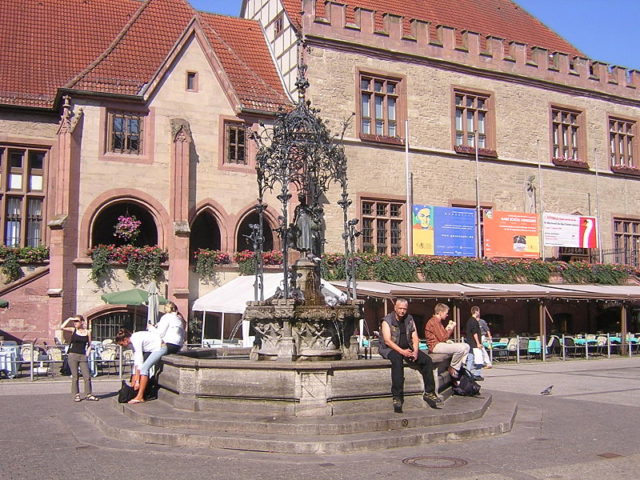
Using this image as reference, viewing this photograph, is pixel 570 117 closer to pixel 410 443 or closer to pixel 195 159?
pixel 195 159

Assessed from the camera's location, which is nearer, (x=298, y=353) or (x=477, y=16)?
(x=298, y=353)

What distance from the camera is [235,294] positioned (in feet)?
70.9

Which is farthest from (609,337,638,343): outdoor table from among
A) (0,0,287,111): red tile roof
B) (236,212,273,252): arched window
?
(0,0,287,111): red tile roof

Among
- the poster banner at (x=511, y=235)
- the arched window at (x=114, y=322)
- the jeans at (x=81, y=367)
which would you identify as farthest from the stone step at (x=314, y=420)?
the poster banner at (x=511, y=235)

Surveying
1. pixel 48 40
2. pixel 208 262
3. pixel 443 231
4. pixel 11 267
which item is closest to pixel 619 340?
pixel 443 231

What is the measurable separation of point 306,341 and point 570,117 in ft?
83.5

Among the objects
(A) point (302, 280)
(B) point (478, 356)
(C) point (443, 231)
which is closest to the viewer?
(A) point (302, 280)

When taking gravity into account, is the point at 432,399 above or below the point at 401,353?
below

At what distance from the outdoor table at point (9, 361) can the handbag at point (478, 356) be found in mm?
11013

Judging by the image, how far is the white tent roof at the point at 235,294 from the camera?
66.4 feet

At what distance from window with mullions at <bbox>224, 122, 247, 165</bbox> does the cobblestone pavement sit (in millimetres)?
14799

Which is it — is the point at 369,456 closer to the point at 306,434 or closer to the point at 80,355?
the point at 306,434

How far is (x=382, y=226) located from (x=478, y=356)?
45.4 ft

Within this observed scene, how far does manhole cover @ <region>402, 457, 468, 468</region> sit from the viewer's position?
7.21 meters
